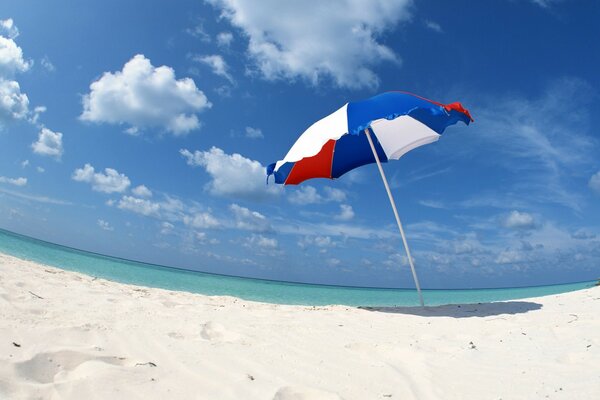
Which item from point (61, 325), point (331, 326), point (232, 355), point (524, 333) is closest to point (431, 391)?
point (232, 355)

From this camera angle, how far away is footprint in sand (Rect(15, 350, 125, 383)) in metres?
1.86

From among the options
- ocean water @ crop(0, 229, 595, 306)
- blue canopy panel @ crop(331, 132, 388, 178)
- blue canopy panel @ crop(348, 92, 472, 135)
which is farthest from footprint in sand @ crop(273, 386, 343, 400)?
ocean water @ crop(0, 229, 595, 306)

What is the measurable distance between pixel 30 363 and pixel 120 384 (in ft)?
1.97

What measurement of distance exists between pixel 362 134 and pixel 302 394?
637cm

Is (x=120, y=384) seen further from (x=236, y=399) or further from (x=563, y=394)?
(x=563, y=394)

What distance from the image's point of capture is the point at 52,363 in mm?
2027

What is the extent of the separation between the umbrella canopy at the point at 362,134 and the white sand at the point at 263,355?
10.1ft

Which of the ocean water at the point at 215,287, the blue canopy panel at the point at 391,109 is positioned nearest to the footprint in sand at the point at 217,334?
the blue canopy panel at the point at 391,109

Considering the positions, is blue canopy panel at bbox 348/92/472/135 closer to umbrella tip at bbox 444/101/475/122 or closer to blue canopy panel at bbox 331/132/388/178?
umbrella tip at bbox 444/101/475/122

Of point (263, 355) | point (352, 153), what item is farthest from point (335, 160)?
point (263, 355)

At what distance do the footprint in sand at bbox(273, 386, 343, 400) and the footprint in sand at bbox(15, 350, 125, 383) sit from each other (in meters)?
1.08

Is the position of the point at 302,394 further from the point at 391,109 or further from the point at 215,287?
the point at 215,287

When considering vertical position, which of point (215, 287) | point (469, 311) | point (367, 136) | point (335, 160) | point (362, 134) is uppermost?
point (362, 134)

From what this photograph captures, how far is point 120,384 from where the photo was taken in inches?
72.3
